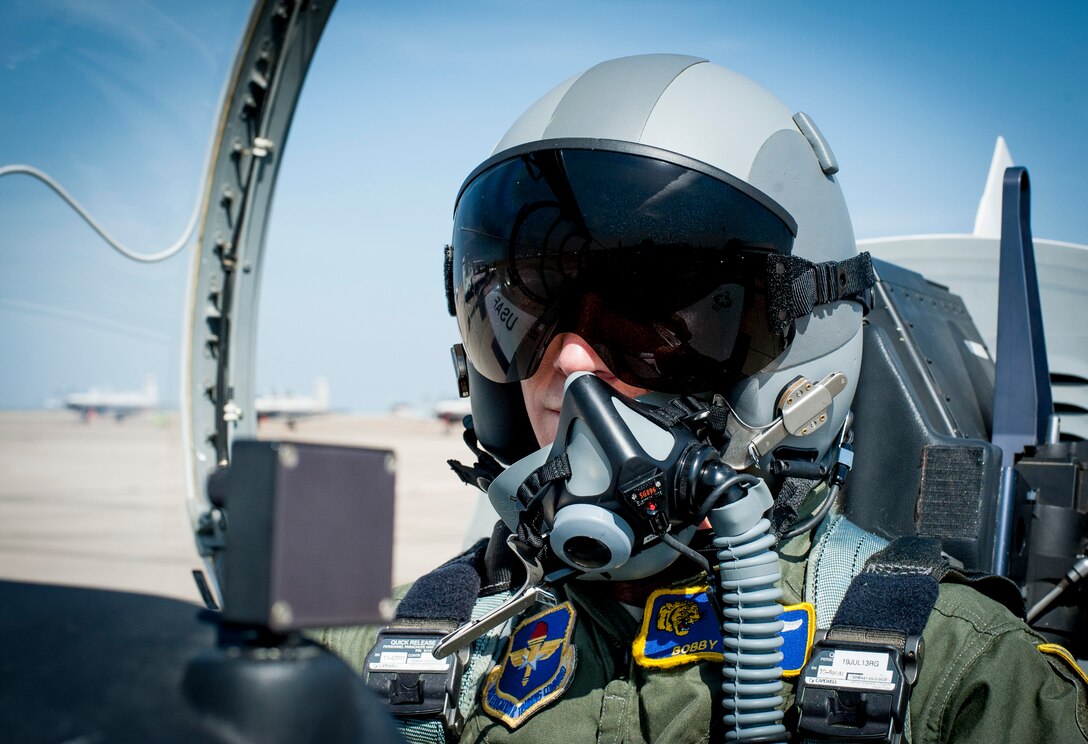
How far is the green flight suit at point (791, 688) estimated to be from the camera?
125 cm

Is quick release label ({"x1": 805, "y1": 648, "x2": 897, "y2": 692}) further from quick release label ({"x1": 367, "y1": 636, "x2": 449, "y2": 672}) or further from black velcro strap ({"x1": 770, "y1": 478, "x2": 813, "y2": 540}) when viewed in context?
quick release label ({"x1": 367, "y1": 636, "x2": 449, "y2": 672})

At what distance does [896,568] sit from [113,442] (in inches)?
47.8

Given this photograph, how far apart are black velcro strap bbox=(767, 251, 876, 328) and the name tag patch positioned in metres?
0.47

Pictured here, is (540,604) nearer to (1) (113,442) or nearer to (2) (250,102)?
(1) (113,442)

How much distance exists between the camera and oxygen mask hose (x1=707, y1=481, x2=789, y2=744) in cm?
132

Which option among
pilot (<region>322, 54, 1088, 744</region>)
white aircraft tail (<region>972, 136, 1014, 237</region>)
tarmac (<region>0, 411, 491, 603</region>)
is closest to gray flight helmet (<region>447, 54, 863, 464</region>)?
pilot (<region>322, 54, 1088, 744</region>)

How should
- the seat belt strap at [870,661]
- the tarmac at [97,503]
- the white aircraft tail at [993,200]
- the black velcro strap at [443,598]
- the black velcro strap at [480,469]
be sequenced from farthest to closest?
the white aircraft tail at [993,200] → the black velcro strap at [480,469] → the black velcro strap at [443,598] → the seat belt strap at [870,661] → the tarmac at [97,503]

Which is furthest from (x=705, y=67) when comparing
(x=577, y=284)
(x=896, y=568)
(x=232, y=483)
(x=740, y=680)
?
(x=232, y=483)

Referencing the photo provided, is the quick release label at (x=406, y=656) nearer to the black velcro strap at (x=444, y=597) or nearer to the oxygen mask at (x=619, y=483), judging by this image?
the black velcro strap at (x=444, y=597)

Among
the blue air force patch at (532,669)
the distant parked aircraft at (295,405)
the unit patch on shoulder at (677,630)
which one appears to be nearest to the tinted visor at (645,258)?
the unit patch on shoulder at (677,630)

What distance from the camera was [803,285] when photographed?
61.7 inches

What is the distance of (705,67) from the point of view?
1716 mm

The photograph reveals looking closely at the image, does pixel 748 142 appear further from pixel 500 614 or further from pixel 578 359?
pixel 500 614

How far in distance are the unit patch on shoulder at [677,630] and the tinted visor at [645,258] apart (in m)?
0.35
